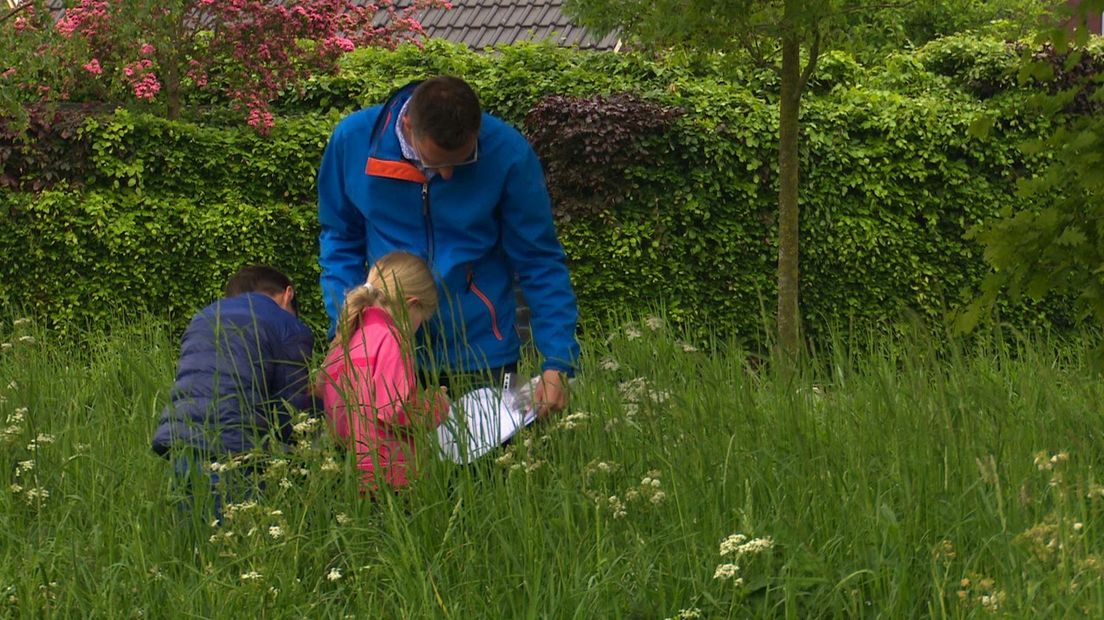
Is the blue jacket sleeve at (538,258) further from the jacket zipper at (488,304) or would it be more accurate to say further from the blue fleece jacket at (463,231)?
the jacket zipper at (488,304)

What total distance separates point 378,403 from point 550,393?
1.60 ft

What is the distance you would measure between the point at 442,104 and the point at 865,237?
468cm

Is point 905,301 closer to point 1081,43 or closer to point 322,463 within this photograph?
point 1081,43

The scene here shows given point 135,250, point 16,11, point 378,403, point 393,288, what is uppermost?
point 16,11

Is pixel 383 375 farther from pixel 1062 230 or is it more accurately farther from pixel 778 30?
pixel 778 30

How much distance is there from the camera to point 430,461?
3.46 m

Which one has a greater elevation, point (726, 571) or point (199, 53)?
point (199, 53)

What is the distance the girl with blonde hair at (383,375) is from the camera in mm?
3473

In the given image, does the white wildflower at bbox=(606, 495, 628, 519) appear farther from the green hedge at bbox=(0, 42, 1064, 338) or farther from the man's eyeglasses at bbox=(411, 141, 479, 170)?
the green hedge at bbox=(0, 42, 1064, 338)

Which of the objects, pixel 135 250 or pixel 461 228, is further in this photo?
pixel 135 250

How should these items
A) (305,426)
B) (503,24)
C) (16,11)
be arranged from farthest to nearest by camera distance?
(503,24)
(16,11)
(305,426)

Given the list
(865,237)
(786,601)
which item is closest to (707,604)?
(786,601)

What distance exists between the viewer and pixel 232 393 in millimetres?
3623

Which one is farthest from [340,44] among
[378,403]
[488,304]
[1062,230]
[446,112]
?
[1062,230]
